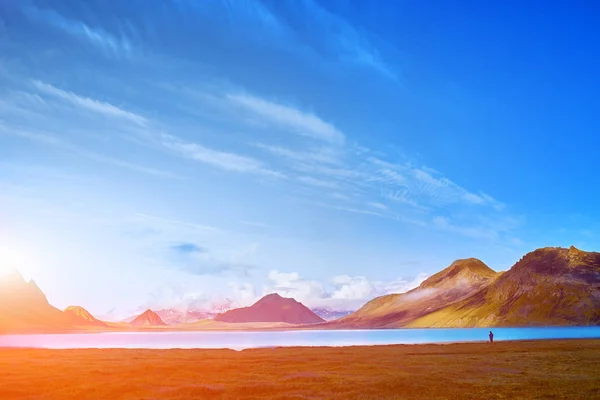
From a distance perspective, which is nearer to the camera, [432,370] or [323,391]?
[323,391]

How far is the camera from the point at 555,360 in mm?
64500

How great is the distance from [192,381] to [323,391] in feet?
50.7

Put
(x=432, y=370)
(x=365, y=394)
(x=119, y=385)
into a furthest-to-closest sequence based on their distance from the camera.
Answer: (x=432, y=370) → (x=119, y=385) → (x=365, y=394)

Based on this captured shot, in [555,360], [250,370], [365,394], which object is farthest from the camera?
[555,360]

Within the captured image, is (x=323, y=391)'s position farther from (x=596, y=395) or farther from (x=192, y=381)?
(x=596, y=395)

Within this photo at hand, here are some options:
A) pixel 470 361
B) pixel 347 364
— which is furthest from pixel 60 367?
pixel 470 361

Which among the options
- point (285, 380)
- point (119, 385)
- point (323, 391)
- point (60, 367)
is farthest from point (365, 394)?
point (60, 367)

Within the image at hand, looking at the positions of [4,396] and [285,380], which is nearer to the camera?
[4,396]

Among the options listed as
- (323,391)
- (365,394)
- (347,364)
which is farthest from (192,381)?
(347,364)

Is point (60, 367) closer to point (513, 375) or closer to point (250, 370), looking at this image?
point (250, 370)

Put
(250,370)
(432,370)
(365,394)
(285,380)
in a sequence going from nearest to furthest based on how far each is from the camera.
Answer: (365,394) < (285,380) < (432,370) < (250,370)

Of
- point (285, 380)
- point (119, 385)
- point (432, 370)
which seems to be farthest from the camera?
point (432, 370)

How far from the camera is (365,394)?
40.4 m

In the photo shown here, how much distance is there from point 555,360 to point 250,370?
131 ft
